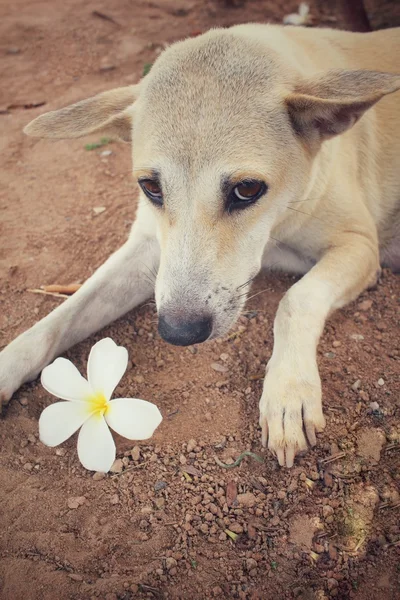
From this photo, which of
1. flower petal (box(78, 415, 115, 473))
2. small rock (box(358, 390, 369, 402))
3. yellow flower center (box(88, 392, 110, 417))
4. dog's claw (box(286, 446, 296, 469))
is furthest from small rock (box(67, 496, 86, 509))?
small rock (box(358, 390, 369, 402))

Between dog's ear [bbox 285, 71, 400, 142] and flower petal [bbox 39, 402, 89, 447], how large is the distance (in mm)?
1687

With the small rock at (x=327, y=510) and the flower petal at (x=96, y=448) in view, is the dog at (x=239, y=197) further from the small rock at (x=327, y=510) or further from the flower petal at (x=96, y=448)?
the flower petal at (x=96, y=448)

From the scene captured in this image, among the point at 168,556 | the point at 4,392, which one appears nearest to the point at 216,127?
the point at 4,392

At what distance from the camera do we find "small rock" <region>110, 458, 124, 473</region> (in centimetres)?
252

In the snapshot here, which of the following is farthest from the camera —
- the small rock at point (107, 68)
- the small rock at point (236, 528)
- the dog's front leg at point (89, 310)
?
the small rock at point (107, 68)

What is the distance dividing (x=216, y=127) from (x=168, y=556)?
5.88 ft

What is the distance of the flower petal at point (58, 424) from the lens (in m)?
2.43

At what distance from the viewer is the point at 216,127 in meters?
2.52

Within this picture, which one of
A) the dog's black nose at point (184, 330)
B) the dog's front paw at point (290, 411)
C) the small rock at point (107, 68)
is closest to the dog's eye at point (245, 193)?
the dog's black nose at point (184, 330)

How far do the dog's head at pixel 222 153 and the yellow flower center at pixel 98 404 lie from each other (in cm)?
40

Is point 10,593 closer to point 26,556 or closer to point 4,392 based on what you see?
point 26,556

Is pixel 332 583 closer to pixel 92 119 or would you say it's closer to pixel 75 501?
pixel 75 501

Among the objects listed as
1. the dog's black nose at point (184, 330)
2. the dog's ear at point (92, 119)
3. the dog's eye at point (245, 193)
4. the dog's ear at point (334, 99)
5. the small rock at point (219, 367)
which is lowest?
the small rock at point (219, 367)

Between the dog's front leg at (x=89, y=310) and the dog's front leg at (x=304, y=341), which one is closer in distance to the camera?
the dog's front leg at (x=304, y=341)
